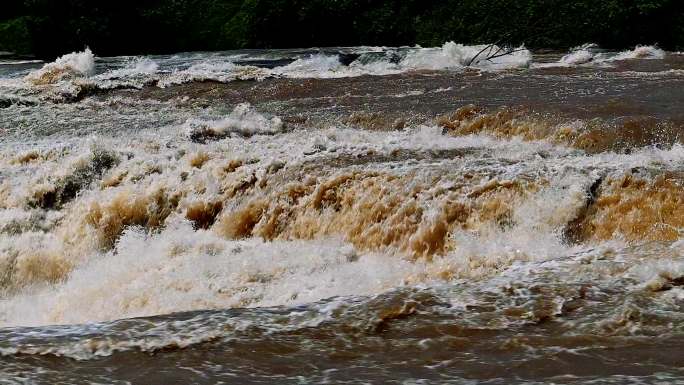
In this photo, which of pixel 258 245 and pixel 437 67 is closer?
pixel 258 245

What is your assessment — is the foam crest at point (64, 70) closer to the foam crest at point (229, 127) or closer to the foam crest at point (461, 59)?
the foam crest at point (229, 127)

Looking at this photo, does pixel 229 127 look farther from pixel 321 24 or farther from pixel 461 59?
pixel 321 24

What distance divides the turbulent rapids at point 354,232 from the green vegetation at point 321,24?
6.91m

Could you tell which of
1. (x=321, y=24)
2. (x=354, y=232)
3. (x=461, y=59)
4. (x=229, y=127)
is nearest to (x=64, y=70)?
(x=229, y=127)

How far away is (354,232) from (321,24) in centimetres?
1750

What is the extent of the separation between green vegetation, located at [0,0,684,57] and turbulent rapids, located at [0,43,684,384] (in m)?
6.91

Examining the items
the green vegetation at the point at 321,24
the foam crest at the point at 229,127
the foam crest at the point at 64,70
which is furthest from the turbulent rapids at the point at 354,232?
the green vegetation at the point at 321,24

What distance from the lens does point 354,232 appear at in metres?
7.12

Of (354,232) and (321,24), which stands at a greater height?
(321,24)

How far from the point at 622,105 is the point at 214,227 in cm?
515

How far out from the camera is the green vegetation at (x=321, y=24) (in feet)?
63.7

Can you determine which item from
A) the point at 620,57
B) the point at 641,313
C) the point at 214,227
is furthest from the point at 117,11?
the point at 641,313

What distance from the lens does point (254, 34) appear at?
79.2 ft

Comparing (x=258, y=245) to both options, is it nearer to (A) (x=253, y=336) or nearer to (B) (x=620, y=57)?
(A) (x=253, y=336)
